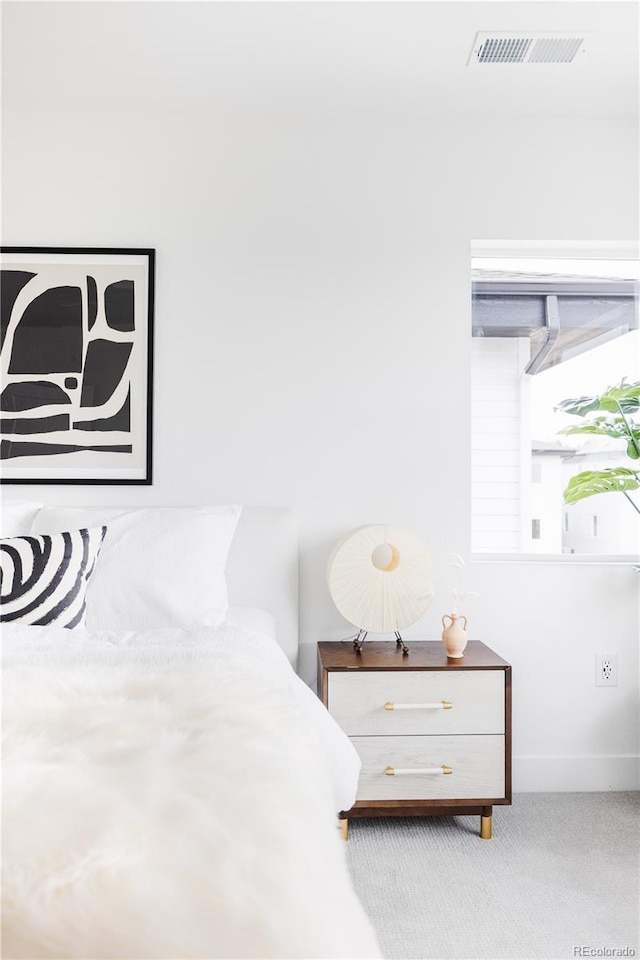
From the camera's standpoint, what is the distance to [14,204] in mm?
2879

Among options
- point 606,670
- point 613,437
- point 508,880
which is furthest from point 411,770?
point 613,437

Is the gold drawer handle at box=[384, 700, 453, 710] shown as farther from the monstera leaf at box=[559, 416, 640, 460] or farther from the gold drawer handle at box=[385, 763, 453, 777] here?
the monstera leaf at box=[559, 416, 640, 460]

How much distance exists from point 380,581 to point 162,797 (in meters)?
1.74

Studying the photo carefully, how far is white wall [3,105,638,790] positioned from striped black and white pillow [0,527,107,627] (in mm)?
707

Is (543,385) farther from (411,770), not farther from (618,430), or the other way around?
(411,770)

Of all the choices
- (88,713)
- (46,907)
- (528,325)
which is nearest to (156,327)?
(528,325)

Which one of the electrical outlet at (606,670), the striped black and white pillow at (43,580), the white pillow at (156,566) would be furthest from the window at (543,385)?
the striped black and white pillow at (43,580)

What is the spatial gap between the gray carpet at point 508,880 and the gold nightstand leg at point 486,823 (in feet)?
0.10

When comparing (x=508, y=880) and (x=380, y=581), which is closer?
(x=508, y=880)

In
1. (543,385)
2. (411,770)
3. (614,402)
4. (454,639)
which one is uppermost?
(543,385)

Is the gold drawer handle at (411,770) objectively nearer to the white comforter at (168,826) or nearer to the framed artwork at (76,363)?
the white comforter at (168,826)

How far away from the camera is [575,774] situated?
289 cm

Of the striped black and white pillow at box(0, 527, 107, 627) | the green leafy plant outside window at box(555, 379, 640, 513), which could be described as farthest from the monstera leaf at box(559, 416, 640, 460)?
the striped black and white pillow at box(0, 527, 107, 627)

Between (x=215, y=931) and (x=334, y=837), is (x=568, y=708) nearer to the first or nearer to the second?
(x=334, y=837)
